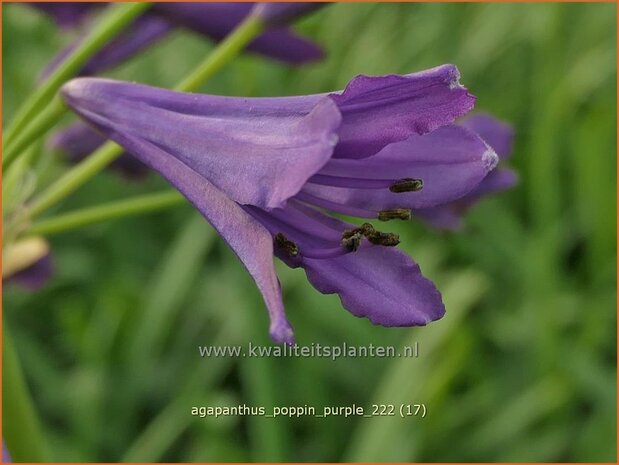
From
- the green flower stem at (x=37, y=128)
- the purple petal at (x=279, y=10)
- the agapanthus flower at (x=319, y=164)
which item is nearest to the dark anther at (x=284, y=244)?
the agapanthus flower at (x=319, y=164)

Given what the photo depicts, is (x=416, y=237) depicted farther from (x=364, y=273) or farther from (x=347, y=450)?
(x=364, y=273)

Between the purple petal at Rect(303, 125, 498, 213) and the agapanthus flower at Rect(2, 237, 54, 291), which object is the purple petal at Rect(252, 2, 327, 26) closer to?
the purple petal at Rect(303, 125, 498, 213)

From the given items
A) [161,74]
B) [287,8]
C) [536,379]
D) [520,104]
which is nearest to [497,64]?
[520,104]

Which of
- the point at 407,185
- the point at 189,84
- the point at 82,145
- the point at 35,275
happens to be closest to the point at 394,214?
the point at 407,185

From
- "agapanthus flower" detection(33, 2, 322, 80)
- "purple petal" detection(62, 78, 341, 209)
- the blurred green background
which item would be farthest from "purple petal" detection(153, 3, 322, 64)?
the blurred green background

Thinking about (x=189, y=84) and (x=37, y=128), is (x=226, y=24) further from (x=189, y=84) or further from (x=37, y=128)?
(x=37, y=128)

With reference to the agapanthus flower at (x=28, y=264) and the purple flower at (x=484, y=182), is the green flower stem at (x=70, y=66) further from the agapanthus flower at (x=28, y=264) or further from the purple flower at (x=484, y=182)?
the purple flower at (x=484, y=182)
